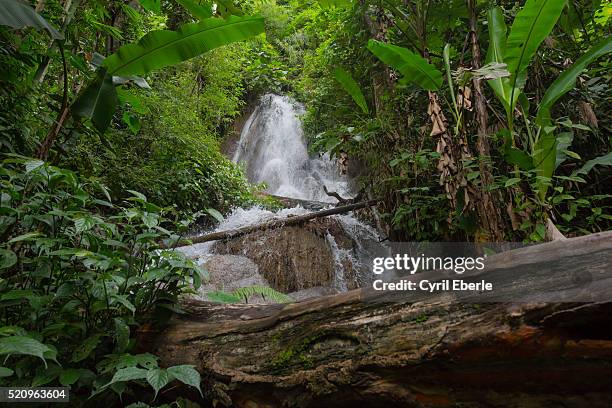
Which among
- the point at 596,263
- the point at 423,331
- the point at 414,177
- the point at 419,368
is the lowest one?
the point at 419,368

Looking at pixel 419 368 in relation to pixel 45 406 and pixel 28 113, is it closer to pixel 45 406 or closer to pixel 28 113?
pixel 45 406

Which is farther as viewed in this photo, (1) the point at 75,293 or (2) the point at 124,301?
(1) the point at 75,293

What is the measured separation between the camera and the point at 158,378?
1200 millimetres

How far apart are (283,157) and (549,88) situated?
9.44 meters

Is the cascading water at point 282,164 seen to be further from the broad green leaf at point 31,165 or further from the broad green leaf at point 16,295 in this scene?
the broad green leaf at point 16,295

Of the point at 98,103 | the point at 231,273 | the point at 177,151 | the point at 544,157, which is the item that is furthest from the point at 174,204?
the point at 177,151

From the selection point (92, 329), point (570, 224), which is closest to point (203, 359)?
point (92, 329)

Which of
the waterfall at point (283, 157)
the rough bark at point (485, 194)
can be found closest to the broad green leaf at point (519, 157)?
the rough bark at point (485, 194)

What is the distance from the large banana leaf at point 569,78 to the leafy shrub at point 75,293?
2.20 metres

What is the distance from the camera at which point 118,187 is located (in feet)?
16.2

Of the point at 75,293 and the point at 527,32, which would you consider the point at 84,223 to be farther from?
the point at 527,32

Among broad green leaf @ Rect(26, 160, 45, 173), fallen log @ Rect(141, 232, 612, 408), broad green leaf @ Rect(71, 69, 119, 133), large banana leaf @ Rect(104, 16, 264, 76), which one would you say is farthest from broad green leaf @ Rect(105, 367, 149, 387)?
large banana leaf @ Rect(104, 16, 264, 76)

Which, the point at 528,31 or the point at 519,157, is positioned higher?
the point at 528,31

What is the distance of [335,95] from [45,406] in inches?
212
